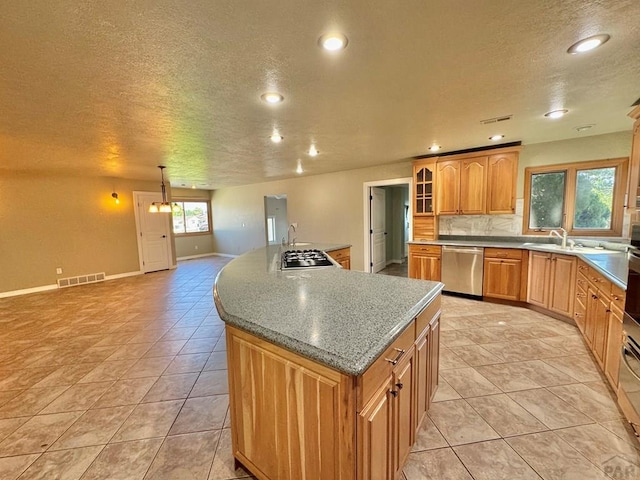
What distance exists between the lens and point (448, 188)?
443 cm

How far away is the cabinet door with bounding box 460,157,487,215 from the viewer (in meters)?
4.13

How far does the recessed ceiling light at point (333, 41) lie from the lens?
145 centimetres

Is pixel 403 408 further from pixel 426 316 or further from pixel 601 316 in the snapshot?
pixel 601 316

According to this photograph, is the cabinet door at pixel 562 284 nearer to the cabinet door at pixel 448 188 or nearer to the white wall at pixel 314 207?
the cabinet door at pixel 448 188

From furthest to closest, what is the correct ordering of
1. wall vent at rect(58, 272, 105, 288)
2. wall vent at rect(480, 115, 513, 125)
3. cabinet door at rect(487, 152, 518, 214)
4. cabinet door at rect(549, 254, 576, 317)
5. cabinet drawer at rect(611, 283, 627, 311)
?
1. wall vent at rect(58, 272, 105, 288)
2. cabinet door at rect(487, 152, 518, 214)
3. cabinet door at rect(549, 254, 576, 317)
4. wall vent at rect(480, 115, 513, 125)
5. cabinet drawer at rect(611, 283, 627, 311)

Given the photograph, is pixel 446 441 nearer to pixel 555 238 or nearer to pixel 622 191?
pixel 555 238

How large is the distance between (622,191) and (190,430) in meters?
5.35

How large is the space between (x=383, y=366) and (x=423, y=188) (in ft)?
13.9

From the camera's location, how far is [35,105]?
2221mm

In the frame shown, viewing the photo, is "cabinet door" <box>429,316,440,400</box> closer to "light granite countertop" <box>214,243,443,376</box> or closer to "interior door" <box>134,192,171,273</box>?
"light granite countertop" <box>214,243,443,376</box>

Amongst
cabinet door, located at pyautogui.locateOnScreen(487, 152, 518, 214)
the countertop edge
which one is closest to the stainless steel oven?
the countertop edge

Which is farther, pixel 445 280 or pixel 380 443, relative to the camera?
pixel 445 280

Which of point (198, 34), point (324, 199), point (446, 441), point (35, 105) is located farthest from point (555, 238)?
point (35, 105)

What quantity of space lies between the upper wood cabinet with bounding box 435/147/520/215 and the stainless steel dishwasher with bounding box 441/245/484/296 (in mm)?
654
